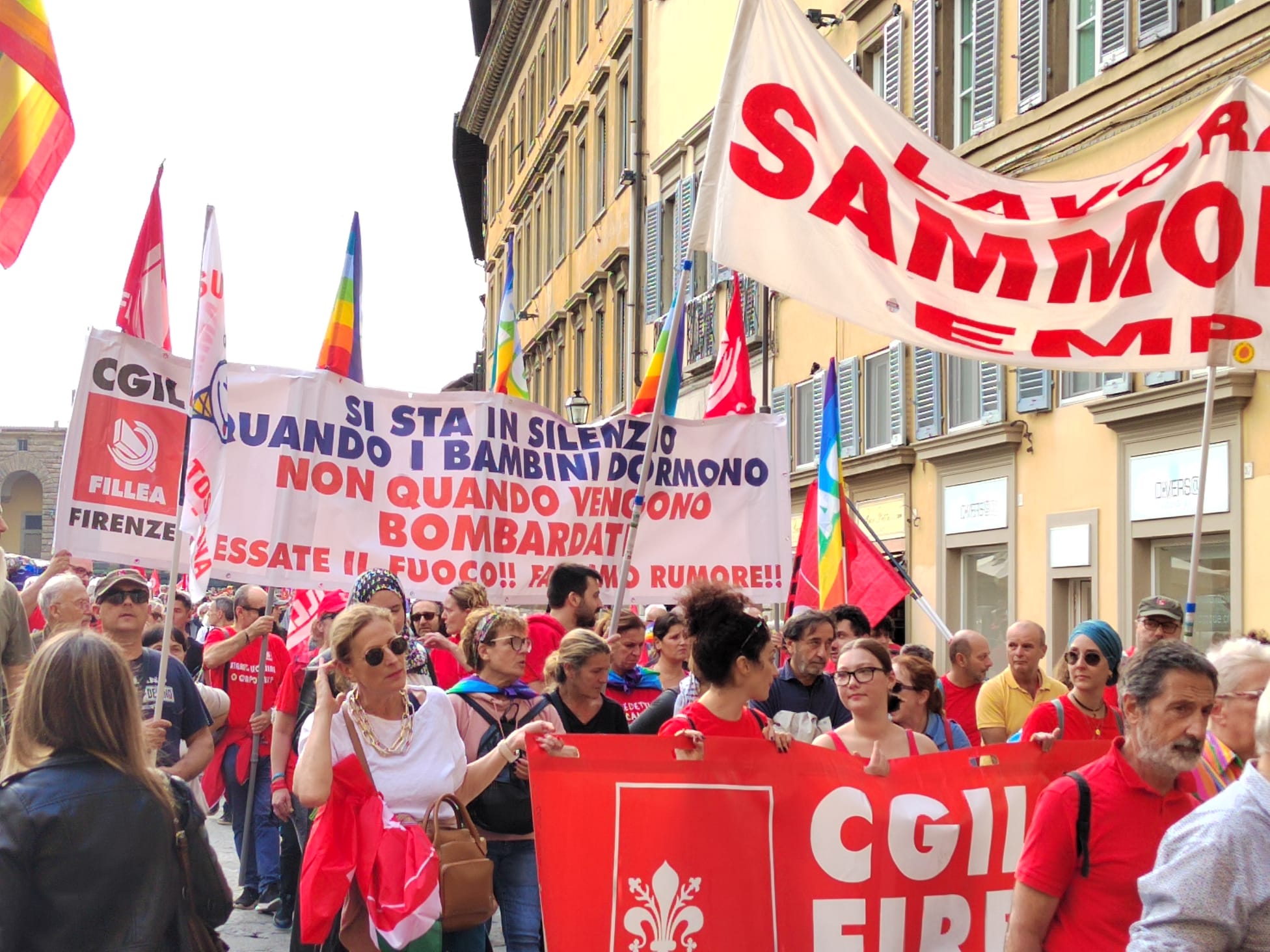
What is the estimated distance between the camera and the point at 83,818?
393cm

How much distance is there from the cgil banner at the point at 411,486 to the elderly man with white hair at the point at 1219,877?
5854mm

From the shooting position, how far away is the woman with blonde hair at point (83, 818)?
153 inches

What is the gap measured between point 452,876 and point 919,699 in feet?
9.00

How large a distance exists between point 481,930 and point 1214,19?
1156cm

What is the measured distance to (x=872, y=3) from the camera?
2219 centimetres

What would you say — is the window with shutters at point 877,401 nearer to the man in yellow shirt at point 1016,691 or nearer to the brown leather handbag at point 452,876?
the man in yellow shirt at point 1016,691

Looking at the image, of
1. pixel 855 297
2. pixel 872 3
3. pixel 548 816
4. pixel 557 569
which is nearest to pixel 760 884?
pixel 548 816

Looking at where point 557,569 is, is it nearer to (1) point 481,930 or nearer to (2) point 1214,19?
(1) point 481,930

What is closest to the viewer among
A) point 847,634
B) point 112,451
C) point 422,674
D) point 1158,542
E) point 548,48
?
point 422,674

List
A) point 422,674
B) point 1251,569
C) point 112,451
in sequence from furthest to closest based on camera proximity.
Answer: point 1251,569
point 112,451
point 422,674

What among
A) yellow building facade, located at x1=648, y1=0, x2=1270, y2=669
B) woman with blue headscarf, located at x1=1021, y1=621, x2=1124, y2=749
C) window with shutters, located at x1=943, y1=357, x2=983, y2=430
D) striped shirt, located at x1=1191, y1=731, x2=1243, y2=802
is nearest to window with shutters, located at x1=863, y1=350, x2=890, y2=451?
yellow building facade, located at x1=648, y1=0, x2=1270, y2=669

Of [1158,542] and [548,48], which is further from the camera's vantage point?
[548,48]

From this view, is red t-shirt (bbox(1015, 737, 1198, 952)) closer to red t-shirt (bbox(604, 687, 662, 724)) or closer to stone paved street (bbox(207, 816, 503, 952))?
red t-shirt (bbox(604, 687, 662, 724))

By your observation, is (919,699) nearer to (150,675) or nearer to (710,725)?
(710,725)
